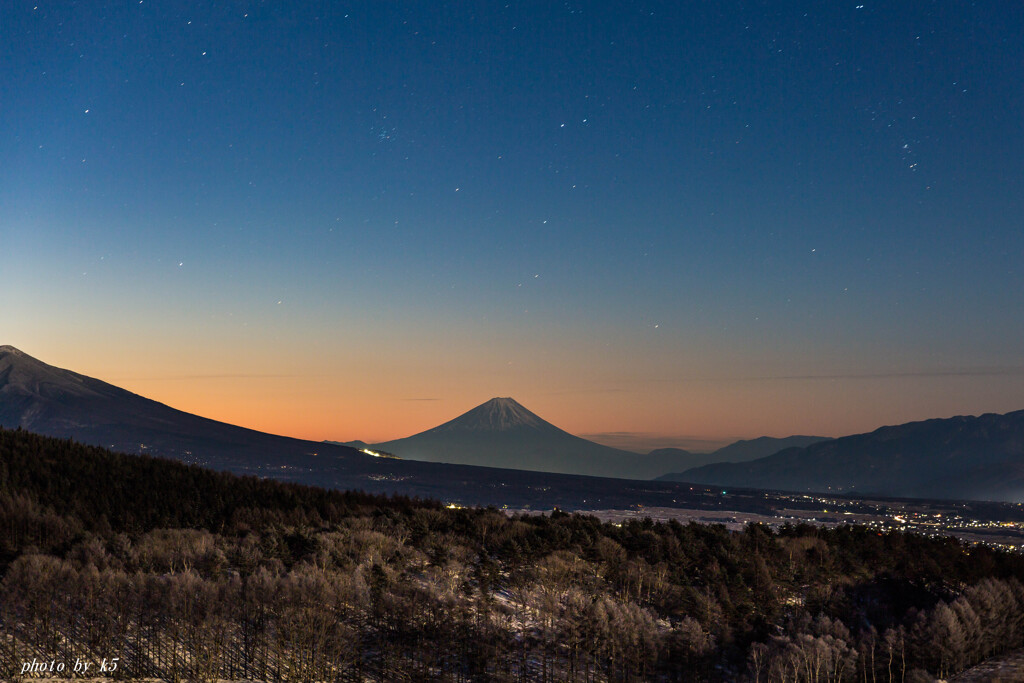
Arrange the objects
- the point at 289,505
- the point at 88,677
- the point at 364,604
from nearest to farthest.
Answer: the point at 88,677, the point at 364,604, the point at 289,505

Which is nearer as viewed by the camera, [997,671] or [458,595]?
[997,671]

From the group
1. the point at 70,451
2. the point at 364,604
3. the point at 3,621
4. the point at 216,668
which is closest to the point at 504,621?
the point at 364,604

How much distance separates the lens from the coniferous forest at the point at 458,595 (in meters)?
15.4

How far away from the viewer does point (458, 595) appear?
61.9 ft

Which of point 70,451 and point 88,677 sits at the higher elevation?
point 70,451

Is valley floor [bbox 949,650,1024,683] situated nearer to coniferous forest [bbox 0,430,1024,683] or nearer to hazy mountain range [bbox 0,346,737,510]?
coniferous forest [bbox 0,430,1024,683]

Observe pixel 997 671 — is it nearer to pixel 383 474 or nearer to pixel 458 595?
pixel 458 595

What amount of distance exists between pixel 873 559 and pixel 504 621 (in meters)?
14.4

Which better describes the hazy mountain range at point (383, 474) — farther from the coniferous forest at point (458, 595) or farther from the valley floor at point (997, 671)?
the valley floor at point (997, 671)

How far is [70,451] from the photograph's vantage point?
33312mm

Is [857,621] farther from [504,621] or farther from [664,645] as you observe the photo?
[504,621]

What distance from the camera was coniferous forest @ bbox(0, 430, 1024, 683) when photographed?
50.7 feet

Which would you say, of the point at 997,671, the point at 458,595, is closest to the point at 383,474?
the point at 458,595

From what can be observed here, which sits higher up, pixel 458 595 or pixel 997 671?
pixel 458 595
